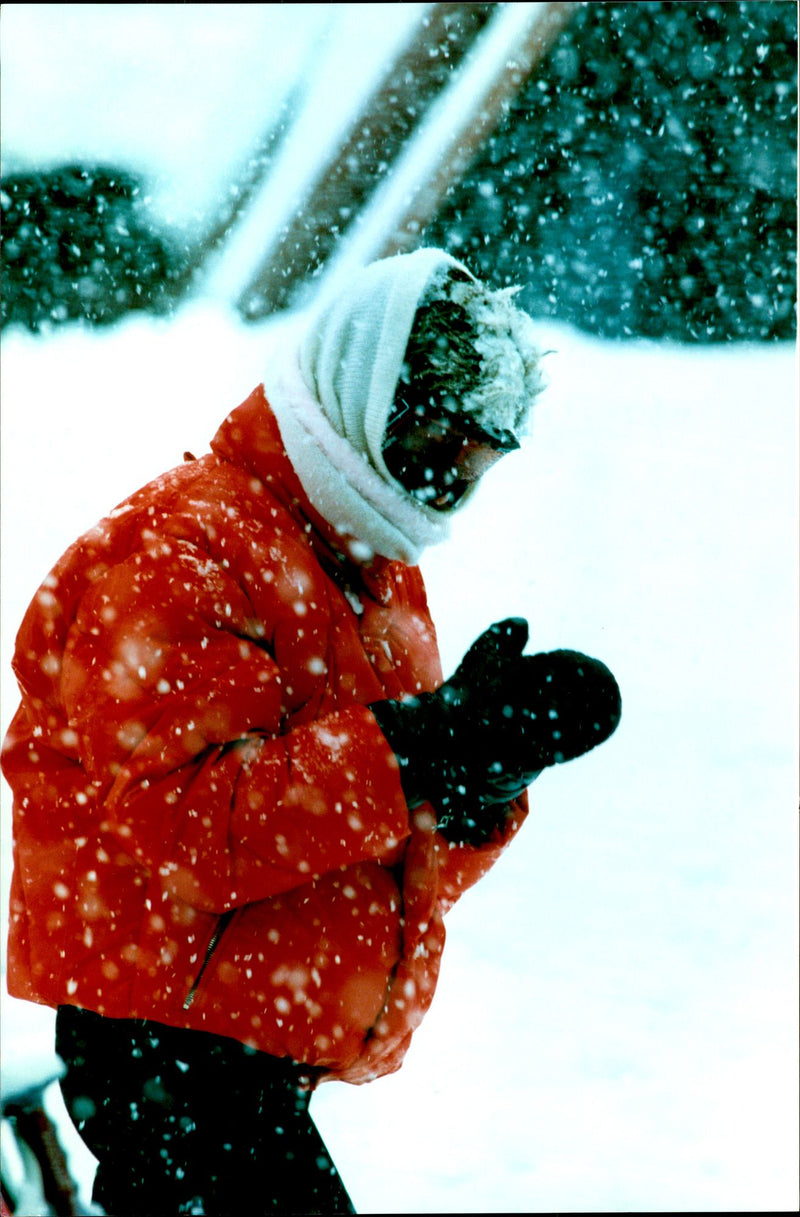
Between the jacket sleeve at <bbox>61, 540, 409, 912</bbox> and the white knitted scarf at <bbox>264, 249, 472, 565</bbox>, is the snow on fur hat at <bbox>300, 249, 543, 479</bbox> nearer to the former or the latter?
the white knitted scarf at <bbox>264, 249, 472, 565</bbox>

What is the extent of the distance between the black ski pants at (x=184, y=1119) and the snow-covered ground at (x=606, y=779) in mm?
493

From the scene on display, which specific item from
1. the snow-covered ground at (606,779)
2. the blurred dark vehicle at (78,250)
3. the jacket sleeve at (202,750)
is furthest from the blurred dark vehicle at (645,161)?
the jacket sleeve at (202,750)

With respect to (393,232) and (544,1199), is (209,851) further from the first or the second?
(393,232)

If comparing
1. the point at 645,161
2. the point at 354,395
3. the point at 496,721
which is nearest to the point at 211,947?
the point at 496,721

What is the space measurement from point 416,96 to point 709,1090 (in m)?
3.06

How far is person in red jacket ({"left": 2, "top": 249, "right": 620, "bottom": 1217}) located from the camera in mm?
888

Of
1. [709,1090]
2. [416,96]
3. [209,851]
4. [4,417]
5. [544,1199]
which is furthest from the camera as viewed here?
[4,417]

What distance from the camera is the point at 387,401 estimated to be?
99 centimetres

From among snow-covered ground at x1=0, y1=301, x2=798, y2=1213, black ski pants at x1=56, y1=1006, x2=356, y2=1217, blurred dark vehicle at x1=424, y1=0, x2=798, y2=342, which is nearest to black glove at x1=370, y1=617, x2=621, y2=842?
black ski pants at x1=56, y1=1006, x2=356, y2=1217

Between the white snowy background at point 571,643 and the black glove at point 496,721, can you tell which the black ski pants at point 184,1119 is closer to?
the black glove at point 496,721

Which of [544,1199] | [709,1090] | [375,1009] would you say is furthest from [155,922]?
[709,1090]

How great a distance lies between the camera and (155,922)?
945 mm

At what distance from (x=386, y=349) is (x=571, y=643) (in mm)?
2610

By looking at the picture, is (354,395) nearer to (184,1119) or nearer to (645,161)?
(184,1119)
